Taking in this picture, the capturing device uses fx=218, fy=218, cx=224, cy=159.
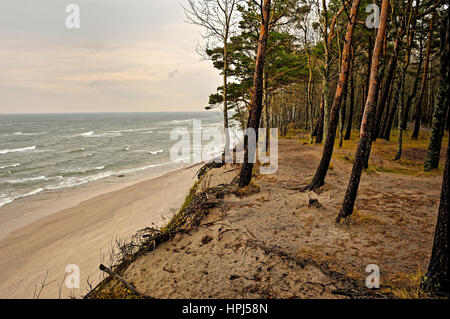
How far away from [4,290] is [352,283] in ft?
35.2

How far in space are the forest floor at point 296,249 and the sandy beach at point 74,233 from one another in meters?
2.22

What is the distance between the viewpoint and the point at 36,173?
79.9 feet

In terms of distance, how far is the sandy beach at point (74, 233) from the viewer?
7.80m

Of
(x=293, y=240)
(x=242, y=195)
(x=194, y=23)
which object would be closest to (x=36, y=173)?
(x=194, y=23)

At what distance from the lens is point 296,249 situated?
476cm

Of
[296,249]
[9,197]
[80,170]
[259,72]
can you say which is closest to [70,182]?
[9,197]

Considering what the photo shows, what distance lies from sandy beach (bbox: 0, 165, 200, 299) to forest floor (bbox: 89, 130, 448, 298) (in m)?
2.22

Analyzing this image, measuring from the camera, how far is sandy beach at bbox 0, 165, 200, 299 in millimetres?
7805

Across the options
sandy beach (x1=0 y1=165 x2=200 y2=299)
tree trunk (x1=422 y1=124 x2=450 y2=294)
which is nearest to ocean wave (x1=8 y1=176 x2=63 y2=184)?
sandy beach (x1=0 y1=165 x2=200 y2=299)

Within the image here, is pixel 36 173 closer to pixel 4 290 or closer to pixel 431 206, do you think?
pixel 4 290

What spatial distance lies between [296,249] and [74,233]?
1140cm

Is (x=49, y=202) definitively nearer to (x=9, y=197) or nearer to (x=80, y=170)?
(x=9, y=197)

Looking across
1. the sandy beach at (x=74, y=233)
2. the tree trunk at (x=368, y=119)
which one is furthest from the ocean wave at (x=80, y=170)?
the tree trunk at (x=368, y=119)

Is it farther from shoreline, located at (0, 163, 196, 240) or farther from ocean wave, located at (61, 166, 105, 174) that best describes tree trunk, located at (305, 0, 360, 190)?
ocean wave, located at (61, 166, 105, 174)
